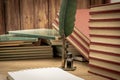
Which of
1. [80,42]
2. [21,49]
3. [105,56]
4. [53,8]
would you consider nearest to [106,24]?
[105,56]

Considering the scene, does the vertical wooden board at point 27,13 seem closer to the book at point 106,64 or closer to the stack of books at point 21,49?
the stack of books at point 21,49

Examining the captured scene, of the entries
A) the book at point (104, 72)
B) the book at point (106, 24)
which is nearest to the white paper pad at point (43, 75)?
the book at point (104, 72)

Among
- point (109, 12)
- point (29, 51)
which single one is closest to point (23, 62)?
point (29, 51)

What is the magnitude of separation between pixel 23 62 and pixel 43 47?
20 cm

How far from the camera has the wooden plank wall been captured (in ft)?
6.73

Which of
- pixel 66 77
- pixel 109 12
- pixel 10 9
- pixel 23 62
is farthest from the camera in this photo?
pixel 10 9

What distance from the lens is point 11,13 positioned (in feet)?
6.76

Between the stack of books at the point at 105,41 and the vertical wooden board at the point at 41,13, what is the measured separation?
984 millimetres

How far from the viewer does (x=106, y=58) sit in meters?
1.11

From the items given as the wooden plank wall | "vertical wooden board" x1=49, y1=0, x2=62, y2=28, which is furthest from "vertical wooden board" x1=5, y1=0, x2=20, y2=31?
"vertical wooden board" x1=49, y1=0, x2=62, y2=28

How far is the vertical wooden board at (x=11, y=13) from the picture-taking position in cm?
205

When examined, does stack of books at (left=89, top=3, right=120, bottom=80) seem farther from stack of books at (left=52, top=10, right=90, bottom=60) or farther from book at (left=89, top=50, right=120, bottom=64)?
stack of books at (left=52, top=10, right=90, bottom=60)

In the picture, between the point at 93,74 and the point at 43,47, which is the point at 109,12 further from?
the point at 43,47

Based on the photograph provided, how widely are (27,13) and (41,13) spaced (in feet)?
0.45
